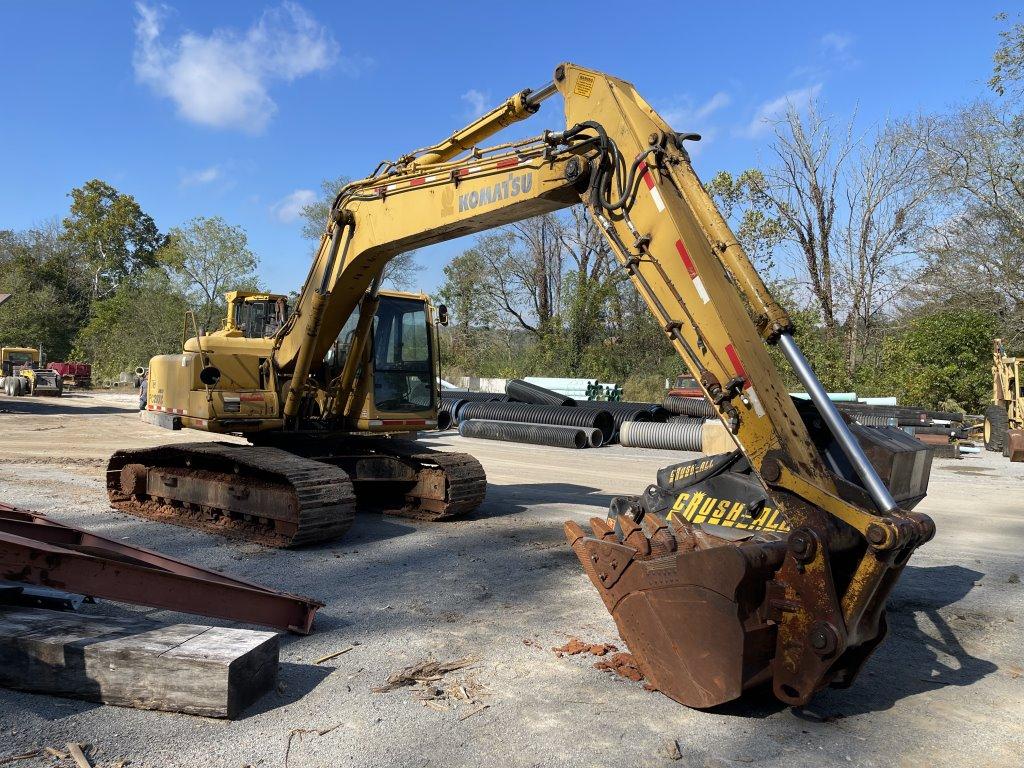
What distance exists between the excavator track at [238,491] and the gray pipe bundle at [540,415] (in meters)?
11.4

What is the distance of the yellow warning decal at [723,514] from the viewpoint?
3.93 metres

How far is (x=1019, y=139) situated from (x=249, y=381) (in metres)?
26.6

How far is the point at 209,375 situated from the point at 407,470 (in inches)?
91.1

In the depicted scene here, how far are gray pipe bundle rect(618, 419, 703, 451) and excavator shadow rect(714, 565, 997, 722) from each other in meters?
11.1

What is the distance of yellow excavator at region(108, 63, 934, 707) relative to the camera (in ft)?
11.3

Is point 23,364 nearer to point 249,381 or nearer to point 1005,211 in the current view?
point 249,381

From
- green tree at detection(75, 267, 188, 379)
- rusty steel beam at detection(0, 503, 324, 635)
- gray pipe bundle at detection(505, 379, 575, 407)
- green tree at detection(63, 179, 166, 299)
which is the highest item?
green tree at detection(63, 179, 166, 299)

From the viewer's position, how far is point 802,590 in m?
3.40

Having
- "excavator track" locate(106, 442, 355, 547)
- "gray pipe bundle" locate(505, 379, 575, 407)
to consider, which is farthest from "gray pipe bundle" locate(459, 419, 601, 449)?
"excavator track" locate(106, 442, 355, 547)

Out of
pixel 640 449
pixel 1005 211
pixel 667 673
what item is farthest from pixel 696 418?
pixel 667 673

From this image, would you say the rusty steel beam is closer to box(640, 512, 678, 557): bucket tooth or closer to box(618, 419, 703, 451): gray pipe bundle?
box(640, 512, 678, 557): bucket tooth

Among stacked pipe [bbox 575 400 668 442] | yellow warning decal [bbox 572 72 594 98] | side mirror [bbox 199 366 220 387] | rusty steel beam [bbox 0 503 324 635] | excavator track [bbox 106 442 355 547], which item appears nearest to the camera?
rusty steel beam [bbox 0 503 324 635]

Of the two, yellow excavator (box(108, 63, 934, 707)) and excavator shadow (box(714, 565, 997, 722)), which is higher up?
yellow excavator (box(108, 63, 934, 707))

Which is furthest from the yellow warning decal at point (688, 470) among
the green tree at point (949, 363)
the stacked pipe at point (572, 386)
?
the stacked pipe at point (572, 386)
